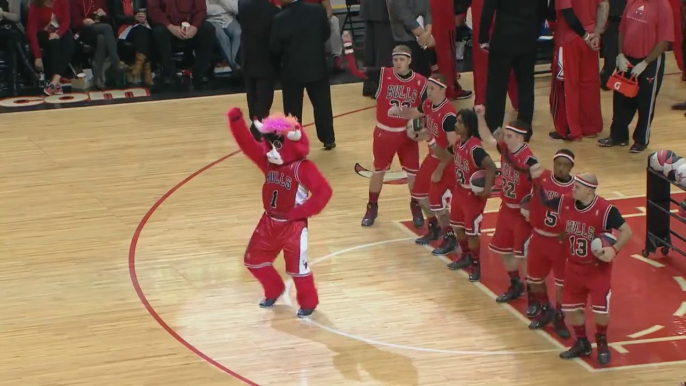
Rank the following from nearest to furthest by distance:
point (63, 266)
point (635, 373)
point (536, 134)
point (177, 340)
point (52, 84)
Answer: point (635, 373) → point (177, 340) → point (63, 266) → point (536, 134) → point (52, 84)

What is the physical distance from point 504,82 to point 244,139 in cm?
464

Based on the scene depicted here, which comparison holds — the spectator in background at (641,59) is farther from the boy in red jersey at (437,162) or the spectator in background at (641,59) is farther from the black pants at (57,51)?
the black pants at (57,51)

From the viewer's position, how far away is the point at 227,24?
50.5ft

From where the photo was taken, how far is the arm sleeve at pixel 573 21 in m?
11.9

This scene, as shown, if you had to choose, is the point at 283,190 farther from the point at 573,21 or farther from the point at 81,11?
the point at 81,11

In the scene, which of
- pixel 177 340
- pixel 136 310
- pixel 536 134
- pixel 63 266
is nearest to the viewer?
pixel 177 340

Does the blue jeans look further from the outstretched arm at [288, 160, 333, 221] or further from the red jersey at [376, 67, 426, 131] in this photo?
the outstretched arm at [288, 160, 333, 221]

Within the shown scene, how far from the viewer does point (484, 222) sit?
395 inches

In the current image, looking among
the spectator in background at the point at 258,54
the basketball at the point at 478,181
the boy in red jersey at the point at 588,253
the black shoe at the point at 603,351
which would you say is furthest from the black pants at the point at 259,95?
the black shoe at the point at 603,351

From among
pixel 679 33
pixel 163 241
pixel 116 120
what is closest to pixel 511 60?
pixel 679 33

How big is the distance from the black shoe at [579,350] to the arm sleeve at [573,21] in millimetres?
5510

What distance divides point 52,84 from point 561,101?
7091 millimetres

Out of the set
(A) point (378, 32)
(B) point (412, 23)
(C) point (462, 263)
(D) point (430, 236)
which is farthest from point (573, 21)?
(C) point (462, 263)

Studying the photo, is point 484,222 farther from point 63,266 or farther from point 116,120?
point 116,120
